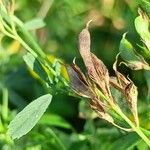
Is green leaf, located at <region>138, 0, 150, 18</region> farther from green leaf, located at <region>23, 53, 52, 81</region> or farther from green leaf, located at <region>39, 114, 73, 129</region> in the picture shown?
green leaf, located at <region>39, 114, 73, 129</region>

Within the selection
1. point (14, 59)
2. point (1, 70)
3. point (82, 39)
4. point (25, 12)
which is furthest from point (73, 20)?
point (82, 39)

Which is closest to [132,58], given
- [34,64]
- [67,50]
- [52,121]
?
[34,64]

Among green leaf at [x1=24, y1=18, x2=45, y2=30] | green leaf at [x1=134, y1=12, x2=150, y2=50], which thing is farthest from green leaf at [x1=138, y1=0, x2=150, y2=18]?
green leaf at [x1=24, y1=18, x2=45, y2=30]

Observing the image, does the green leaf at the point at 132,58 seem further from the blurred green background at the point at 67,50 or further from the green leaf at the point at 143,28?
the blurred green background at the point at 67,50

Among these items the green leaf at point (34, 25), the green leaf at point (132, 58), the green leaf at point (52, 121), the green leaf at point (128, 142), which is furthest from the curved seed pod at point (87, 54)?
the green leaf at point (52, 121)

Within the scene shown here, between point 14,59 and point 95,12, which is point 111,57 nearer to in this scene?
point 95,12

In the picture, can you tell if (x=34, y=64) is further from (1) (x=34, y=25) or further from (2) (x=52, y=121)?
(2) (x=52, y=121)
